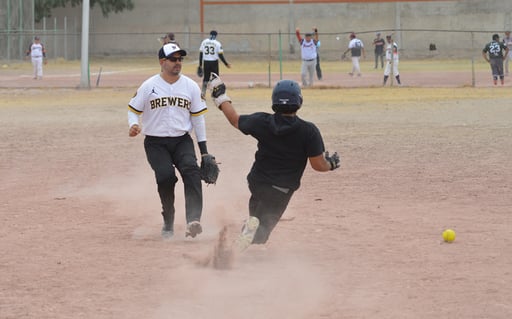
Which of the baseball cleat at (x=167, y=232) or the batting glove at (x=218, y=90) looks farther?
the baseball cleat at (x=167, y=232)

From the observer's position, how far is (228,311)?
6.14 m

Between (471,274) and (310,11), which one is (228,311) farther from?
(310,11)

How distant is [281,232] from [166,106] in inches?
68.5

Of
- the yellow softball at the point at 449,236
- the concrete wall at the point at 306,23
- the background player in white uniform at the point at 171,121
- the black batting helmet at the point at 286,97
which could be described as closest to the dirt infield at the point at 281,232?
the yellow softball at the point at 449,236

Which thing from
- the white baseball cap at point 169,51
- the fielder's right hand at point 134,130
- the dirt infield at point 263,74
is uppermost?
the dirt infield at point 263,74

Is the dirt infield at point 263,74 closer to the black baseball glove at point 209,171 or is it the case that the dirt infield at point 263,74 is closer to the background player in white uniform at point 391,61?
the background player in white uniform at point 391,61

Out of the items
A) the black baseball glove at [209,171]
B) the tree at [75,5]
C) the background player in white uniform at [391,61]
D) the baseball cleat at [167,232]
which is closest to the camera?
the black baseball glove at [209,171]

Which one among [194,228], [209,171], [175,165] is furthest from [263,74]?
[194,228]

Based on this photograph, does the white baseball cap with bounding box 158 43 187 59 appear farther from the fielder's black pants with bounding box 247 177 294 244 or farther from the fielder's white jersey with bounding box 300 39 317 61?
the fielder's white jersey with bounding box 300 39 317 61

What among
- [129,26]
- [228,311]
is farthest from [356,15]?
[228,311]

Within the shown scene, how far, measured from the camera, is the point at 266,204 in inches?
282

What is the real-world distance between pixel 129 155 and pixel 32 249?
21.2 feet

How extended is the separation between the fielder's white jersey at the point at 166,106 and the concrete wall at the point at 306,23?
44174 millimetres

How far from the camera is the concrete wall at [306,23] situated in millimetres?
53781
